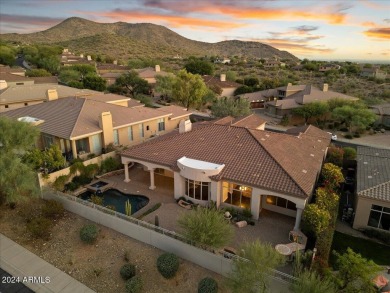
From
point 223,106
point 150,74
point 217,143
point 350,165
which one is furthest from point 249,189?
point 150,74

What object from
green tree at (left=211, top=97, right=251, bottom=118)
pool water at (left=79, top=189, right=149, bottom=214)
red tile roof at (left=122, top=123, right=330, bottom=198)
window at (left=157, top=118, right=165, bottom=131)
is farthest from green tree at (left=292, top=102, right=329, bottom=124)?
pool water at (left=79, top=189, right=149, bottom=214)

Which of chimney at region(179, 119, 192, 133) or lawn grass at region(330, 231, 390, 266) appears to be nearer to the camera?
lawn grass at region(330, 231, 390, 266)

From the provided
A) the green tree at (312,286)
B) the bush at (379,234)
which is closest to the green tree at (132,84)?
the bush at (379,234)

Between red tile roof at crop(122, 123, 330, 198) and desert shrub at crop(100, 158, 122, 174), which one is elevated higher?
red tile roof at crop(122, 123, 330, 198)

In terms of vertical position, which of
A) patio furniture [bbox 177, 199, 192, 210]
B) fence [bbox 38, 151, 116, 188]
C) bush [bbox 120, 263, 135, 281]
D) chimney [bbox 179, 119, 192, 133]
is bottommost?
bush [bbox 120, 263, 135, 281]

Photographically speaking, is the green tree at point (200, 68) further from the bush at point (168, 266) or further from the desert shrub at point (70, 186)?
the bush at point (168, 266)

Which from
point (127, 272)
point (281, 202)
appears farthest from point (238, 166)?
point (127, 272)

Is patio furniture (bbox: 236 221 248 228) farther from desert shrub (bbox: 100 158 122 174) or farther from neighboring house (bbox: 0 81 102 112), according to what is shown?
neighboring house (bbox: 0 81 102 112)
